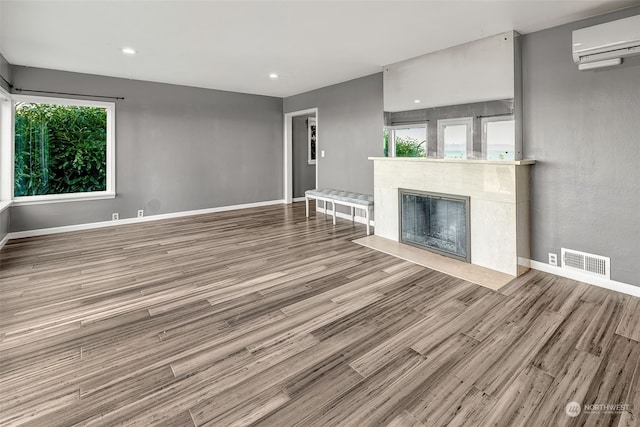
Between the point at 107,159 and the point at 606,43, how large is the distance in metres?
6.74

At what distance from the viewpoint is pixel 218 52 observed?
4.29 metres

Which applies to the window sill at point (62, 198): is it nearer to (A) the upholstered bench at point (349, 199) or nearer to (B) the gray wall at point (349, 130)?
(A) the upholstered bench at point (349, 199)

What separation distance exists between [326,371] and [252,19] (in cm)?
320

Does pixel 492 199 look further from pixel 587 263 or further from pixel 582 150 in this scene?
pixel 587 263

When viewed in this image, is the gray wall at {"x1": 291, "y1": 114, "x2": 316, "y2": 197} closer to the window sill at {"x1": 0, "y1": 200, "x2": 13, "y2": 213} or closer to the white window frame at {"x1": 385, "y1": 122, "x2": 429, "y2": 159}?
the white window frame at {"x1": 385, "y1": 122, "x2": 429, "y2": 159}

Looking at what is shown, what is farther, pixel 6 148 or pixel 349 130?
pixel 349 130

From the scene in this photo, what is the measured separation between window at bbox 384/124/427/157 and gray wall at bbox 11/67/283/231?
3.48m

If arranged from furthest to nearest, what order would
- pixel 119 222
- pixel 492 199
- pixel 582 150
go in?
pixel 119 222
pixel 492 199
pixel 582 150

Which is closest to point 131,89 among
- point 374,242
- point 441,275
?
point 374,242

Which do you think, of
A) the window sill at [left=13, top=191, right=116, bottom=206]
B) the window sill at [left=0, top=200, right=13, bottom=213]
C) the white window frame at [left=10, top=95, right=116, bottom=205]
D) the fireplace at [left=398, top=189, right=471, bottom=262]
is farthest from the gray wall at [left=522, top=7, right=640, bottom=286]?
the window sill at [left=0, top=200, right=13, bottom=213]

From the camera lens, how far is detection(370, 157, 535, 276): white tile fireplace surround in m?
3.37

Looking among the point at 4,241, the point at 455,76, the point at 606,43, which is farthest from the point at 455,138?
the point at 4,241

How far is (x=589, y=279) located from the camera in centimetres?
317

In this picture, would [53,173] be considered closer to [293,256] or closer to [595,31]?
[293,256]
